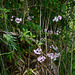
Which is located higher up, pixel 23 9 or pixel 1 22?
pixel 23 9

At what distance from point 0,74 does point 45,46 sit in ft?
1.81

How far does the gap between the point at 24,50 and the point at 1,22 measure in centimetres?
35

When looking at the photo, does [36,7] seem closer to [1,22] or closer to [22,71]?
[1,22]

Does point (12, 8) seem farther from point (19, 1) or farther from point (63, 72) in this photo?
point (63, 72)

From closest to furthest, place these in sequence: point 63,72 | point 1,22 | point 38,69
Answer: point 1,22 < point 38,69 < point 63,72

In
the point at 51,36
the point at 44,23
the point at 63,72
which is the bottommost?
the point at 63,72


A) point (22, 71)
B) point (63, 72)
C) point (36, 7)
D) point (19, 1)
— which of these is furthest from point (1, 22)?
point (63, 72)

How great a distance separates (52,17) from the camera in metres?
1.23

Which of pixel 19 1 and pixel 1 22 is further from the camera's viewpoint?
pixel 19 1

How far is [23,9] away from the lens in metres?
1.11

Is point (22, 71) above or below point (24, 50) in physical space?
below

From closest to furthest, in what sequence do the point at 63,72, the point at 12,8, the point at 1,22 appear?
the point at 1,22, the point at 12,8, the point at 63,72

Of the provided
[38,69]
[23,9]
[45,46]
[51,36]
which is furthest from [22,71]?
[23,9]

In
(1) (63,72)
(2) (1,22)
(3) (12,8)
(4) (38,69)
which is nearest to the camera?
(2) (1,22)
